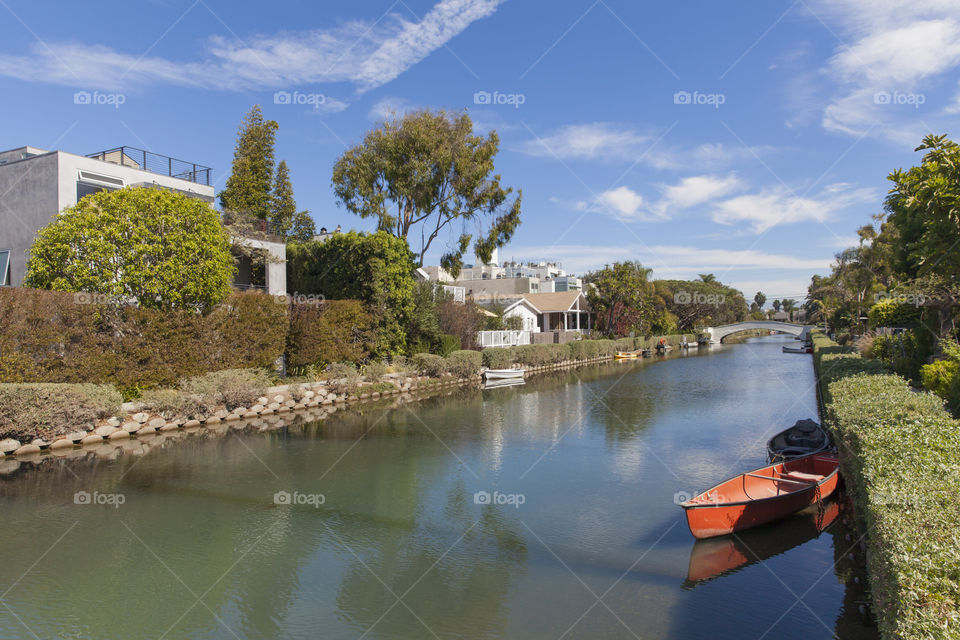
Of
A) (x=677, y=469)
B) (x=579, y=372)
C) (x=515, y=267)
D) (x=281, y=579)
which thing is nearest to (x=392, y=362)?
(x=579, y=372)

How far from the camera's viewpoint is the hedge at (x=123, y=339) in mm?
16797

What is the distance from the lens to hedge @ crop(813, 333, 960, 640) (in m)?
4.10

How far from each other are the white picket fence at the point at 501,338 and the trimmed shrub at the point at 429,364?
8562 millimetres

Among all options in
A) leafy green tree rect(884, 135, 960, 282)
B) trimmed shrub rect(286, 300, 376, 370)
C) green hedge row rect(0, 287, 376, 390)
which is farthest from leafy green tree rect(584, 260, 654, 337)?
leafy green tree rect(884, 135, 960, 282)

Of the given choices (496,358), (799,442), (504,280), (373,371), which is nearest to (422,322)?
(373,371)

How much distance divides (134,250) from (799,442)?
21991 millimetres

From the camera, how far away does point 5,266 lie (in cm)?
2362

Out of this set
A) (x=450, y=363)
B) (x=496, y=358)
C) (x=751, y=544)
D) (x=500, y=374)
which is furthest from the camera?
(x=496, y=358)

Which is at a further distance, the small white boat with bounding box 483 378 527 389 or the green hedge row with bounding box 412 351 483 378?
the small white boat with bounding box 483 378 527 389

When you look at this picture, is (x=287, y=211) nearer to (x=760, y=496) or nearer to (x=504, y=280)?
(x=504, y=280)

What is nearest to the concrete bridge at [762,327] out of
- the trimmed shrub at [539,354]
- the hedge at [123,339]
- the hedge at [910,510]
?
the trimmed shrub at [539,354]

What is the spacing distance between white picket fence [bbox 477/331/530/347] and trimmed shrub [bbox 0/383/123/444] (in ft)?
90.1

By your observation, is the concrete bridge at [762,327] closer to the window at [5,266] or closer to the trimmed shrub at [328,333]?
the trimmed shrub at [328,333]

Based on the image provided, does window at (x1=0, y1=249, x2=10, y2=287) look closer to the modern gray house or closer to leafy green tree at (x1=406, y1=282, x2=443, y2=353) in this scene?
the modern gray house
